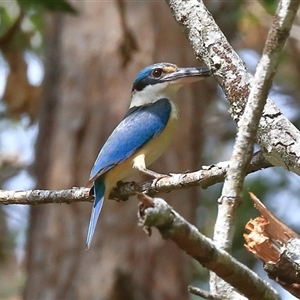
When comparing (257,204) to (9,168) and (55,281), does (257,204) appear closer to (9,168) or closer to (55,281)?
(55,281)

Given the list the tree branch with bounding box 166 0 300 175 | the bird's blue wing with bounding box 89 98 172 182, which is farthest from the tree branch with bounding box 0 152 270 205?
the bird's blue wing with bounding box 89 98 172 182

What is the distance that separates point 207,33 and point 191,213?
2687mm

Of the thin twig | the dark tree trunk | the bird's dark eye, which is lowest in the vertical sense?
the dark tree trunk

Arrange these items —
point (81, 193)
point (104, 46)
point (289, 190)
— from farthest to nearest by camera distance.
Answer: point (289, 190) < point (104, 46) < point (81, 193)

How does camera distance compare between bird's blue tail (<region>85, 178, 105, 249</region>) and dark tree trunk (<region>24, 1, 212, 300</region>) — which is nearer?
bird's blue tail (<region>85, 178, 105, 249</region>)

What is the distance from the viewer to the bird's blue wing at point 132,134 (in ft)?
9.98

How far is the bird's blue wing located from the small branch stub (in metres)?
1.14

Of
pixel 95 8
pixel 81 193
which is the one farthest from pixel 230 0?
pixel 81 193

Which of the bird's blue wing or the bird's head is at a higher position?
the bird's head

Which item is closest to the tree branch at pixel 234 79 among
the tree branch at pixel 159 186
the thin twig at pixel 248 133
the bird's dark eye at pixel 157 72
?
the tree branch at pixel 159 186

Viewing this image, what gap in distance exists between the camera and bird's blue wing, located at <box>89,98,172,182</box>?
3.04 metres

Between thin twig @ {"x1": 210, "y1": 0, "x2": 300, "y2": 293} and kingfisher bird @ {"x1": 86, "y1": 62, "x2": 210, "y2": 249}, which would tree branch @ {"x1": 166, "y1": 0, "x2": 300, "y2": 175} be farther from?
kingfisher bird @ {"x1": 86, "y1": 62, "x2": 210, "y2": 249}

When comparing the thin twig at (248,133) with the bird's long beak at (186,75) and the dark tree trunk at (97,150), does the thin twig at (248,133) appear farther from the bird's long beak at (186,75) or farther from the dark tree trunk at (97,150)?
the dark tree trunk at (97,150)

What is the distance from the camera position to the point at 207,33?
2.06 meters
